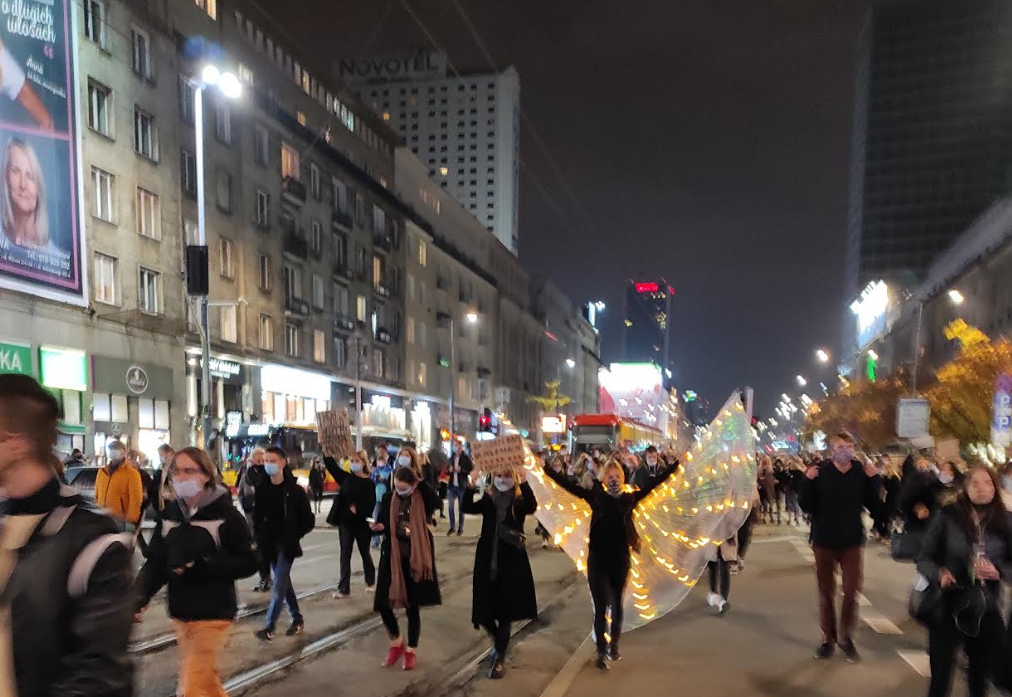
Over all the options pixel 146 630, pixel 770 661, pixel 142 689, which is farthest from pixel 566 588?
pixel 142 689

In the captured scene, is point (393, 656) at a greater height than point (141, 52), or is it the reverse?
point (141, 52)

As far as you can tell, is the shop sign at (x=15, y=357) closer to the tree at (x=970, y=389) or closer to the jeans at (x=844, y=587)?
the jeans at (x=844, y=587)

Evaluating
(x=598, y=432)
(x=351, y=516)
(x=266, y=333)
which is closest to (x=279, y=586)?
(x=351, y=516)

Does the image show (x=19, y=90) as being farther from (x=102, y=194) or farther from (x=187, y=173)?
(x=187, y=173)

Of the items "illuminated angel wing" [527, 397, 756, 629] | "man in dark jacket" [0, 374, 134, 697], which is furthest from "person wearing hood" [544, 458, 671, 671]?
"man in dark jacket" [0, 374, 134, 697]

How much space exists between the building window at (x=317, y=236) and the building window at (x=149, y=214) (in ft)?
45.7

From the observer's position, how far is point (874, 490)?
7984 mm

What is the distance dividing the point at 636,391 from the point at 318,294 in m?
52.8

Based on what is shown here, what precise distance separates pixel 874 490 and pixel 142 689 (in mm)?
6517

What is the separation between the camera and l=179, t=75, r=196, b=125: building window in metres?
33.5

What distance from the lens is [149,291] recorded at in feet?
103

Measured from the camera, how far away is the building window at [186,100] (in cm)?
3353

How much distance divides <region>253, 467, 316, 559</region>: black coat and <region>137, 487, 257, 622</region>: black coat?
→ 3619 millimetres

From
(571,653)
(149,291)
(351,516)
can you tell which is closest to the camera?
(571,653)
